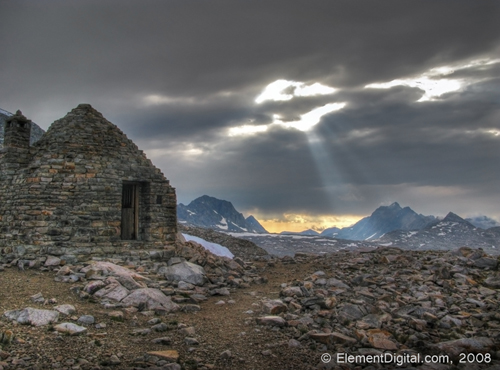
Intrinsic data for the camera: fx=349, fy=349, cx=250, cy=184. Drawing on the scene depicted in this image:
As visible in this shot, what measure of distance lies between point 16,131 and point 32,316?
9.58 metres

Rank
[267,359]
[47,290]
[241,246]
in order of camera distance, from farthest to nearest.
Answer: [241,246], [47,290], [267,359]

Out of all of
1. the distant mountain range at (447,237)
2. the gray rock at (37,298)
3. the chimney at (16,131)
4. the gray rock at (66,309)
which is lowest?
the distant mountain range at (447,237)

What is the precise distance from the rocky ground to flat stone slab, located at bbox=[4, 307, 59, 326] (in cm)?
2

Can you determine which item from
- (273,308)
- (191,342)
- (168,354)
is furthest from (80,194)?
(168,354)

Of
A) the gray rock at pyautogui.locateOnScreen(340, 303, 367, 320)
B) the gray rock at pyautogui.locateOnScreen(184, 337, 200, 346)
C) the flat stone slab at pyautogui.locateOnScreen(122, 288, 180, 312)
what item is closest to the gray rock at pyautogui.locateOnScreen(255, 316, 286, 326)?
the gray rock at pyautogui.locateOnScreen(340, 303, 367, 320)

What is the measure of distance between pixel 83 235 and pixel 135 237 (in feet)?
7.58

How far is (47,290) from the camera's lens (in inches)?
403

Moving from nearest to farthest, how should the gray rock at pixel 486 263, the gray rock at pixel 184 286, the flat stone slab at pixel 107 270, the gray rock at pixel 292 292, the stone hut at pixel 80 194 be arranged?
the flat stone slab at pixel 107 270
the gray rock at pixel 292 292
the gray rock at pixel 184 286
the stone hut at pixel 80 194
the gray rock at pixel 486 263

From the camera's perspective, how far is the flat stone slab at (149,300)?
9797 millimetres

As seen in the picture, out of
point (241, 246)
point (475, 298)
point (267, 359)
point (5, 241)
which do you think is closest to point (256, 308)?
point (267, 359)

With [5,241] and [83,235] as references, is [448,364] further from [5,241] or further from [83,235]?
[5,241]

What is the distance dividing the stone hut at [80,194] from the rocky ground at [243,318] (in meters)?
1.13

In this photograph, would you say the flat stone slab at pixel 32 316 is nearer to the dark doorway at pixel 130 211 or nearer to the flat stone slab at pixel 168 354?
the flat stone slab at pixel 168 354

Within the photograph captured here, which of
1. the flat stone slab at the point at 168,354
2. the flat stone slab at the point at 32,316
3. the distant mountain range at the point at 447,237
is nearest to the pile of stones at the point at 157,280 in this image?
the flat stone slab at the point at 32,316
